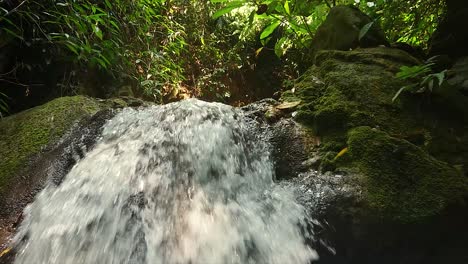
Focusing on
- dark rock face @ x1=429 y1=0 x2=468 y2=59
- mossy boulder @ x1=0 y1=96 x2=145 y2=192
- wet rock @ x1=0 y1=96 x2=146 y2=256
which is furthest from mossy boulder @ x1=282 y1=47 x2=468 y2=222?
mossy boulder @ x1=0 y1=96 x2=145 y2=192

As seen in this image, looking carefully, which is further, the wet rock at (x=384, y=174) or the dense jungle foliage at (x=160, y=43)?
the dense jungle foliage at (x=160, y=43)

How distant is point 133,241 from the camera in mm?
1979

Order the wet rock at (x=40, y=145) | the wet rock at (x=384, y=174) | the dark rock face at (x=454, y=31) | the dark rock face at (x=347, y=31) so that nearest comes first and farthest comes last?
the wet rock at (x=384, y=174)
the wet rock at (x=40, y=145)
the dark rock face at (x=454, y=31)
the dark rock face at (x=347, y=31)

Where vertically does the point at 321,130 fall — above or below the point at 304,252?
above

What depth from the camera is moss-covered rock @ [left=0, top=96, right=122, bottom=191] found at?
262 cm

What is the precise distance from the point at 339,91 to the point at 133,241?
6.37 feet

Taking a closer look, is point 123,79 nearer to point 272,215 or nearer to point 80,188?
point 80,188

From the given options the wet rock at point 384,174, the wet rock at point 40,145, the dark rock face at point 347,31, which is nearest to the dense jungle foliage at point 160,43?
the dark rock face at point 347,31

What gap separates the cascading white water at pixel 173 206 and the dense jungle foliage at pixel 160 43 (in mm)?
1298

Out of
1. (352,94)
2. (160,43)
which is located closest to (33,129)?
(352,94)

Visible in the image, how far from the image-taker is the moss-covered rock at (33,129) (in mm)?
2621

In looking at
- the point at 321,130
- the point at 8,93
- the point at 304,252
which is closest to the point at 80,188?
the point at 304,252

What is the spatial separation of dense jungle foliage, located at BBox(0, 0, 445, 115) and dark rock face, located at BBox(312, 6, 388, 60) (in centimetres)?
19

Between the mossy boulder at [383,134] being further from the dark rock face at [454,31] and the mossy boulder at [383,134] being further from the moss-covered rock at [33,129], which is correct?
the moss-covered rock at [33,129]
